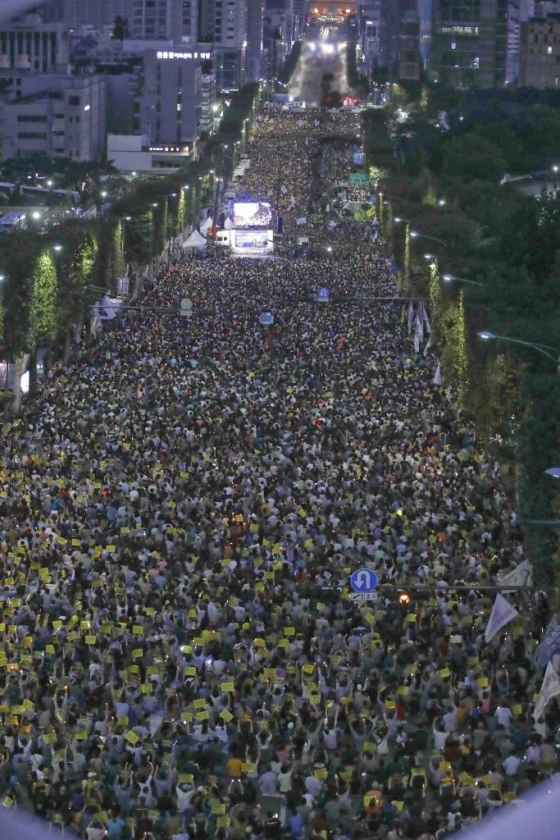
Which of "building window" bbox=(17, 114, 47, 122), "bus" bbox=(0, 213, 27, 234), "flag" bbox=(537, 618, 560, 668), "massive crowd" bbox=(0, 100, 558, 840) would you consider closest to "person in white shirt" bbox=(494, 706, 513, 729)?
"massive crowd" bbox=(0, 100, 558, 840)

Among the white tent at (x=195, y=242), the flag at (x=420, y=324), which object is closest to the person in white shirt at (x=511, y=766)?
the flag at (x=420, y=324)

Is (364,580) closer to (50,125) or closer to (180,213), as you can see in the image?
(180,213)

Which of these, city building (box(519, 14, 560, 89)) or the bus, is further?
city building (box(519, 14, 560, 89))

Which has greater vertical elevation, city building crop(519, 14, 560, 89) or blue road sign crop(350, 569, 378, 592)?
blue road sign crop(350, 569, 378, 592)

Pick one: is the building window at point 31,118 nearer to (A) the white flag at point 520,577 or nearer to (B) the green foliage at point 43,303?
(B) the green foliage at point 43,303

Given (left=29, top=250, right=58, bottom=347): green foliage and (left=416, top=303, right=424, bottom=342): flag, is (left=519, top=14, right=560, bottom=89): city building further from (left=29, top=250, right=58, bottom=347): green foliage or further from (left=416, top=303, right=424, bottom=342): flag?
(left=29, top=250, right=58, bottom=347): green foliage

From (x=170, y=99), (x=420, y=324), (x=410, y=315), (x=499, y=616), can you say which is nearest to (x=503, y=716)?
(x=499, y=616)
